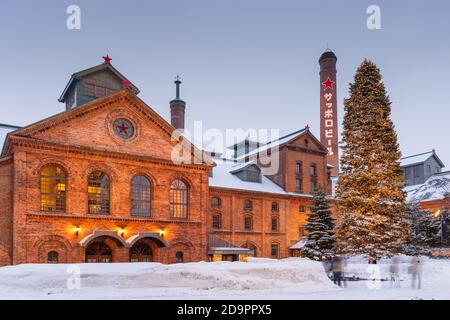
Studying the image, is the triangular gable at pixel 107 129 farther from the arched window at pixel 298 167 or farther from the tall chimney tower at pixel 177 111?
the tall chimney tower at pixel 177 111

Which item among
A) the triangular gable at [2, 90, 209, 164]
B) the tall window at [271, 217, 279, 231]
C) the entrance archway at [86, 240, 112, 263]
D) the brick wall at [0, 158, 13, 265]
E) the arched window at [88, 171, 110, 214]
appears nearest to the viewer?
the brick wall at [0, 158, 13, 265]

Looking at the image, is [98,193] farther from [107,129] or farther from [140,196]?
[107,129]

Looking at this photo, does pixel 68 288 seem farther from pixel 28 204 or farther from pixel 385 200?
pixel 385 200

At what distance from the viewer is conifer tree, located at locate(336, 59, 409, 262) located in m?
31.2

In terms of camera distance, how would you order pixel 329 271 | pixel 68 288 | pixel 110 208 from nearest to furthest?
1. pixel 68 288
2. pixel 329 271
3. pixel 110 208

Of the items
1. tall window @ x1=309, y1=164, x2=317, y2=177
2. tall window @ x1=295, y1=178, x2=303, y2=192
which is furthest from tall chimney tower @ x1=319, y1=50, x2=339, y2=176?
tall window @ x1=295, y1=178, x2=303, y2=192

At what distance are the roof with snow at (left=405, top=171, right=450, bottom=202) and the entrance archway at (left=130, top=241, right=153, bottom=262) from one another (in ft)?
120

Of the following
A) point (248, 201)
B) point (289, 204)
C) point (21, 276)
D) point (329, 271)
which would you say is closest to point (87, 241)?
point (21, 276)

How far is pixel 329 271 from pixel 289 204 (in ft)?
68.5

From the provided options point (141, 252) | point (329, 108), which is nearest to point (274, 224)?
Answer: point (141, 252)

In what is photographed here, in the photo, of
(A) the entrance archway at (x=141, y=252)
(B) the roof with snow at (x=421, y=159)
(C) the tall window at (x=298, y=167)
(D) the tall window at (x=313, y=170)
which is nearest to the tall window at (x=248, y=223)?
(C) the tall window at (x=298, y=167)

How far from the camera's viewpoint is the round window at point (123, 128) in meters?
31.5

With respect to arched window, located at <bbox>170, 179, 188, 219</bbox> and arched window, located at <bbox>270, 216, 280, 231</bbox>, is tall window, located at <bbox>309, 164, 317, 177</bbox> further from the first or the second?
arched window, located at <bbox>170, 179, 188, 219</bbox>

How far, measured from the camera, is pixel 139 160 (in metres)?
31.9
